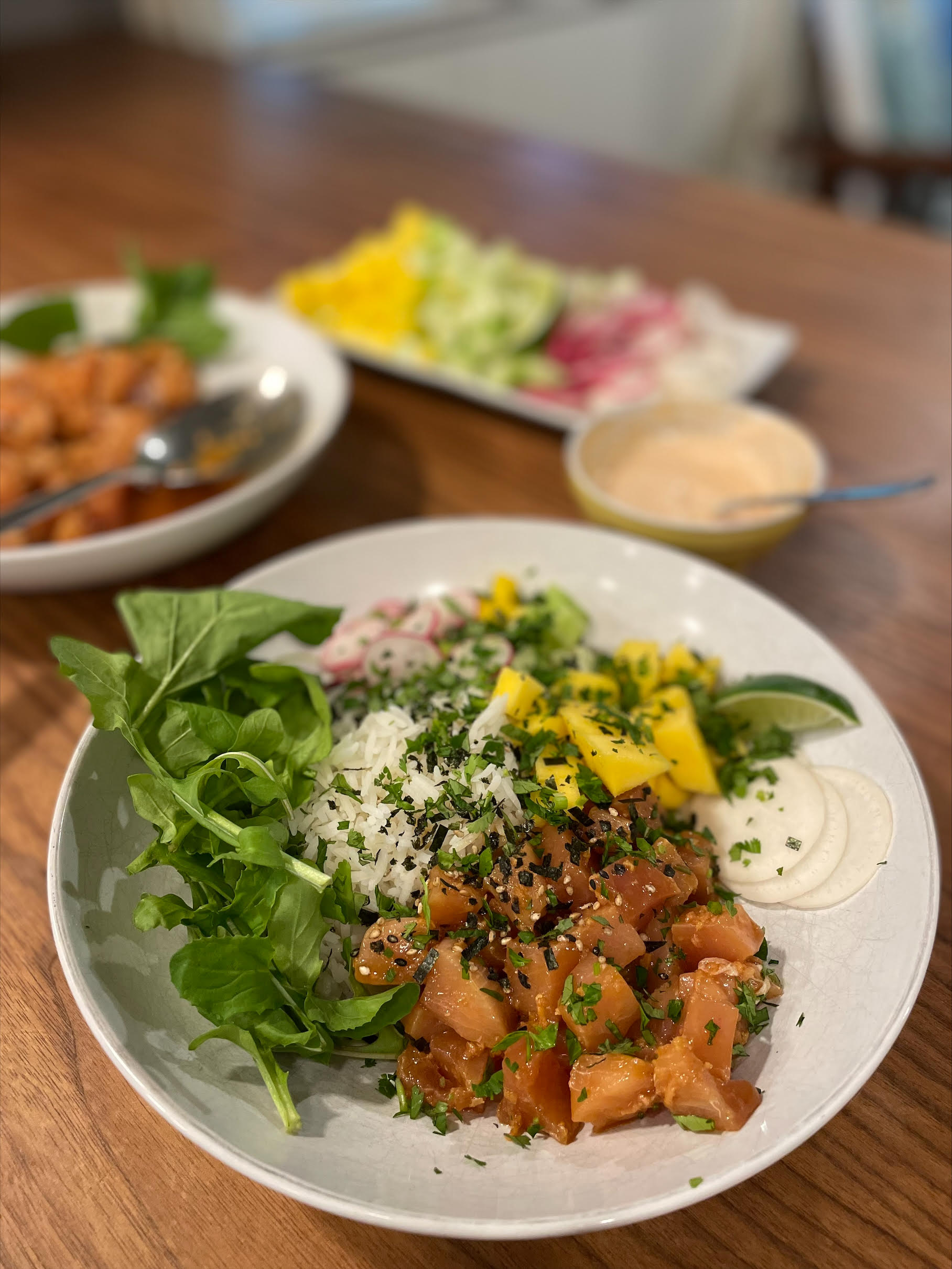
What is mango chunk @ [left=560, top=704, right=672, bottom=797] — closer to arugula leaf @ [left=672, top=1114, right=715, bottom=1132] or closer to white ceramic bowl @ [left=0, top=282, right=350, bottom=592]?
arugula leaf @ [left=672, top=1114, right=715, bottom=1132]

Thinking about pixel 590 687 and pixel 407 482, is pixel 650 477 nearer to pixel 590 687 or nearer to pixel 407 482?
pixel 407 482

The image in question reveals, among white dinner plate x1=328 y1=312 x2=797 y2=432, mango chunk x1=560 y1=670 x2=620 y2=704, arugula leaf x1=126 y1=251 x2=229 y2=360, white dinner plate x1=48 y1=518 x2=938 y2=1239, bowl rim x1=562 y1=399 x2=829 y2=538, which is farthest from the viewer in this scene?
arugula leaf x1=126 y1=251 x2=229 y2=360

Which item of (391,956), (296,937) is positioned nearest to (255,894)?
(296,937)

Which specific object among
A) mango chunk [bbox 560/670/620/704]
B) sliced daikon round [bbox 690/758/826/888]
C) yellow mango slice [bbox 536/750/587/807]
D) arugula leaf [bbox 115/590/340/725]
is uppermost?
arugula leaf [bbox 115/590/340/725]

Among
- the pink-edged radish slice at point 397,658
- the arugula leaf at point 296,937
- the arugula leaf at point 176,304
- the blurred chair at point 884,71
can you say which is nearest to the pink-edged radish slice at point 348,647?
the pink-edged radish slice at point 397,658

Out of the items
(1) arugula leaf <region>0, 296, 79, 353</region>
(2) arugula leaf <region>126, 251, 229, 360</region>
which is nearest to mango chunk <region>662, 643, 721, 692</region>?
(2) arugula leaf <region>126, 251, 229, 360</region>

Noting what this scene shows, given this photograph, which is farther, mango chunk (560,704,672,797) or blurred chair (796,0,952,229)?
blurred chair (796,0,952,229)

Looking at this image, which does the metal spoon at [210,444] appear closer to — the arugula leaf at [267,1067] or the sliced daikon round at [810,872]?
the arugula leaf at [267,1067]

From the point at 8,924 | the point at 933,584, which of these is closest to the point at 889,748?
the point at 933,584

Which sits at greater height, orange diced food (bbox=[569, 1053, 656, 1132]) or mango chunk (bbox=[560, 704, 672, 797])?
mango chunk (bbox=[560, 704, 672, 797])
